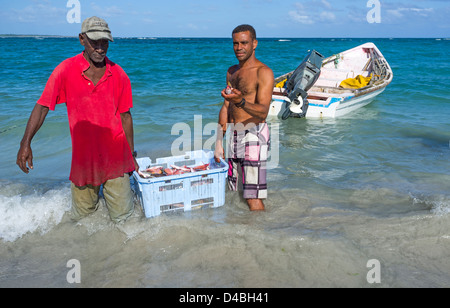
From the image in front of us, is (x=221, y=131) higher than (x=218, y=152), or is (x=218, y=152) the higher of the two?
(x=221, y=131)

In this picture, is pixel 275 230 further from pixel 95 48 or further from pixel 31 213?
pixel 31 213

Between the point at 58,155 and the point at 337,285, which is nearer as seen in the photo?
the point at 337,285

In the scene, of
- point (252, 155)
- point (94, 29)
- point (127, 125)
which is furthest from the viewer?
point (252, 155)

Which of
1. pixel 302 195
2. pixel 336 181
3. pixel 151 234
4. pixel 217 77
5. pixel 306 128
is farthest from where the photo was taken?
pixel 217 77

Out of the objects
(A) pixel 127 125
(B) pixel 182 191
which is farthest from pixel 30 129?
(B) pixel 182 191

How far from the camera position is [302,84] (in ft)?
33.1

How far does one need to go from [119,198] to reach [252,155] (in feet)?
5.18

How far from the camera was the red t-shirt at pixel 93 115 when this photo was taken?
3375 mm

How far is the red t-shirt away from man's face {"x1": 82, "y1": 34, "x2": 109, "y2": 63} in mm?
100

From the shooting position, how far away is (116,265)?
354cm

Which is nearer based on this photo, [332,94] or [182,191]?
[182,191]

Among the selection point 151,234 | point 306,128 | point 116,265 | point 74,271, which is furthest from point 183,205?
point 306,128
